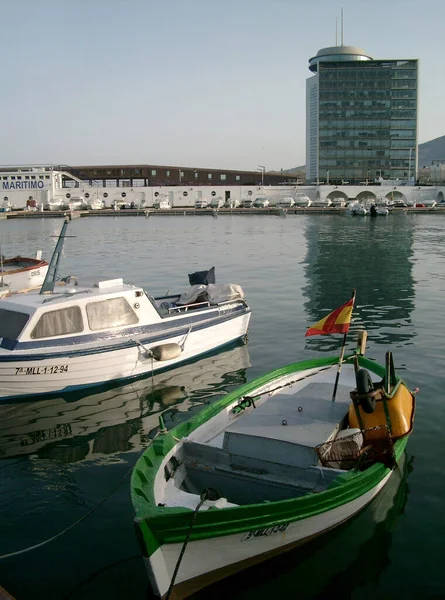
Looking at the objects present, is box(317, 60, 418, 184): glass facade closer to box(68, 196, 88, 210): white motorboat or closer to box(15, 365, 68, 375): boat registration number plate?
box(68, 196, 88, 210): white motorboat

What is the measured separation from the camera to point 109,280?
60.4ft

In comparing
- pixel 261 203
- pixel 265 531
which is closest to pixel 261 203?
pixel 261 203

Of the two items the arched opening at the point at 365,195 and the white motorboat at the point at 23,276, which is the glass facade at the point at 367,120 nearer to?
the arched opening at the point at 365,195

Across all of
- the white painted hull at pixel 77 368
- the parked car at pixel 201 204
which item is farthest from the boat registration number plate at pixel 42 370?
the parked car at pixel 201 204

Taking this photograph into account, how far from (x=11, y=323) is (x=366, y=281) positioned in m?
24.1

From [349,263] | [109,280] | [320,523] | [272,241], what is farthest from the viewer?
[272,241]

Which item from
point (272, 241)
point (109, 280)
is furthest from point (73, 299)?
point (272, 241)

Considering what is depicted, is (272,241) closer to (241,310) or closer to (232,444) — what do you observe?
(241,310)

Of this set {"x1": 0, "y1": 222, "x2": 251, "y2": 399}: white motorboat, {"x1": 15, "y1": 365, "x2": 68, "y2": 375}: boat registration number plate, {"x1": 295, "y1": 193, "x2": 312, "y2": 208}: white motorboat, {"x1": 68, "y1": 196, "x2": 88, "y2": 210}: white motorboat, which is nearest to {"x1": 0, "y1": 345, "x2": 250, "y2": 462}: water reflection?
{"x1": 0, "y1": 222, "x2": 251, "y2": 399}: white motorboat

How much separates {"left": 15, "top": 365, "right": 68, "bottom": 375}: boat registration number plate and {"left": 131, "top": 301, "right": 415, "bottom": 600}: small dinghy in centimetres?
572

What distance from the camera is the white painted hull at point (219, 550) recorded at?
7957 millimetres

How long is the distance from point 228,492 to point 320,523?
168cm

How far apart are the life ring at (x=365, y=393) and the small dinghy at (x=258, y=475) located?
2cm

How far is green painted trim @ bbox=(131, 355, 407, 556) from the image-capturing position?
25.7 feet
